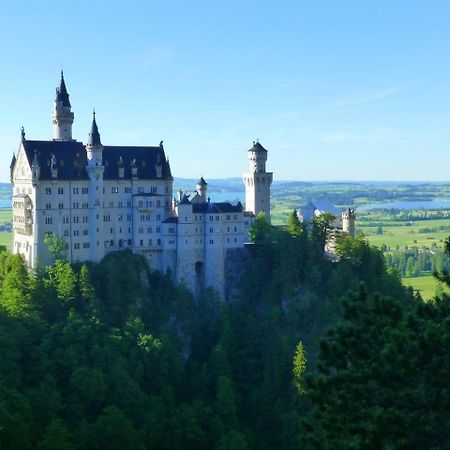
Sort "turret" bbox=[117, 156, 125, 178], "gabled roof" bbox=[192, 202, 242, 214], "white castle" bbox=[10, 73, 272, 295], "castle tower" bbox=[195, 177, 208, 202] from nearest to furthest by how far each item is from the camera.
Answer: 1. "white castle" bbox=[10, 73, 272, 295]
2. "turret" bbox=[117, 156, 125, 178]
3. "gabled roof" bbox=[192, 202, 242, 214]
4. "castle tower" bbox=[195, 177, 208, 202]

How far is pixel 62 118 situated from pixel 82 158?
914cm

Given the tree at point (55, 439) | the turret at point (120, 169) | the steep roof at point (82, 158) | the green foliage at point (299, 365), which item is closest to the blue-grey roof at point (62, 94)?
the steep roof at point (82, 158)

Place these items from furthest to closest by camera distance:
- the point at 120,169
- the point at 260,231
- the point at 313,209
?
the point at 313,209
the point at 260,231
the point at 120,169

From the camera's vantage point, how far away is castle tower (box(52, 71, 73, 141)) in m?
101

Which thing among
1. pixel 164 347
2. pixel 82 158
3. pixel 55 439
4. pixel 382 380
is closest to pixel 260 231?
pixel 164 347

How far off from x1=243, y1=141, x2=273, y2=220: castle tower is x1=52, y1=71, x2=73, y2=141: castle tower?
24.5 m

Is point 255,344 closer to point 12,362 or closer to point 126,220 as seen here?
point 126,220

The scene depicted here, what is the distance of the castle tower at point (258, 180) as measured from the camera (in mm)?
108000

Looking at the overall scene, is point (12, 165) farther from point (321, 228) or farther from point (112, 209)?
point (321, 228)

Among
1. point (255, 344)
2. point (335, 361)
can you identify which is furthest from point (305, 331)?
point (335, 361)

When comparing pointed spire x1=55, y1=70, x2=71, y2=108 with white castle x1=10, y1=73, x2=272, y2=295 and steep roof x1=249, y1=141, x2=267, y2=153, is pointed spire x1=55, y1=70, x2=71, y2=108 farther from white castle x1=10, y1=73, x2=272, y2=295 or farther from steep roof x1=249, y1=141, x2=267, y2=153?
steep roof x1=249, y1=141, x2=267, y2=153

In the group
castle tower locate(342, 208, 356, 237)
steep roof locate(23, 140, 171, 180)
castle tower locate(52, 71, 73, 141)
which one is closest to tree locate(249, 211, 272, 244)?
steep roof locate(23, 140, 171, 180)

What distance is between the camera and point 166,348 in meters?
86.8

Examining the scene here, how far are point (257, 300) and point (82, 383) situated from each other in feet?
92.4
